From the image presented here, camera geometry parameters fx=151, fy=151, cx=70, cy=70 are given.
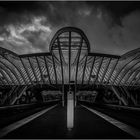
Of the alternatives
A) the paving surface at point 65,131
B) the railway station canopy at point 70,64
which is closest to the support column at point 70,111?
the paving surface at point 65,131

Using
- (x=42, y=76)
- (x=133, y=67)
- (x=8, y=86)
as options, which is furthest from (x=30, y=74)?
(x=133, y=67)

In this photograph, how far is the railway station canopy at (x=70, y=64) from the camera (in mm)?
30409

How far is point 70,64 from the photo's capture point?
127ft

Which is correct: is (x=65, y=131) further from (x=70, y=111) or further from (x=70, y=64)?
(x=70, y=64)

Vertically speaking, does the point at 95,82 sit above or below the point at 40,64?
below

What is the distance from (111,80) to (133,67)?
763 cm

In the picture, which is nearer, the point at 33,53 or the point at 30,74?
the point at 33,53

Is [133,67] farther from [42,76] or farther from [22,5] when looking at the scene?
[22,5]

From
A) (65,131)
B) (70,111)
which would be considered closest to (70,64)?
(70,111)

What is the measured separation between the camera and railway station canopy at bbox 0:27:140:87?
30409 mm

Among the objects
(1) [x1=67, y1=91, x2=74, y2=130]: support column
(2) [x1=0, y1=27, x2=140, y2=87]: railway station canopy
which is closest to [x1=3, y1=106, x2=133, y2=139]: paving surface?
(1) [x1=67, y1=91, x2=74, y2=130]: support column

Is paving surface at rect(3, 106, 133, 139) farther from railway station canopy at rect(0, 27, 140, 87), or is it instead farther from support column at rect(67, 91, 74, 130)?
railway station canopy at rect(0, 27, 140, 87)

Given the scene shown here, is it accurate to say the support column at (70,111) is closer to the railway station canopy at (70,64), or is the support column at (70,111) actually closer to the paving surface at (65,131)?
the paving surface at (65,131)

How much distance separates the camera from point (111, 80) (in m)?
43.7
